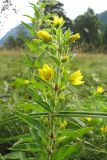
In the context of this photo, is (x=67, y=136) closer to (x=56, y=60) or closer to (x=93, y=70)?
(x=56, y=60)

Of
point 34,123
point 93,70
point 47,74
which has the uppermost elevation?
point 47,74

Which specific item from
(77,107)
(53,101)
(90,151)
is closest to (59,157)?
(53,101)

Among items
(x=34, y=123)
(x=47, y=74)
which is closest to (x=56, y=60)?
(x=47, y=74)

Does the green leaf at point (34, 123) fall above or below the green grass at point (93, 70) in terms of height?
above

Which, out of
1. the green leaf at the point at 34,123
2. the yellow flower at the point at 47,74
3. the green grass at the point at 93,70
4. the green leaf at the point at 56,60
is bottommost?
the green grass at the point at 93,70

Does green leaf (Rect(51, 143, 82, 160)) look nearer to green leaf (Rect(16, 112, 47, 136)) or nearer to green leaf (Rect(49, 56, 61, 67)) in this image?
green leaf (Rect(16, 112, 47, 136))

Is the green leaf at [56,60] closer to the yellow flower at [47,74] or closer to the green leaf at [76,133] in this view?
the yellow flower at [47,74]

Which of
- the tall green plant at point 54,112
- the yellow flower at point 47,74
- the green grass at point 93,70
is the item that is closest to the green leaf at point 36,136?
the tall green plant at point 54,112

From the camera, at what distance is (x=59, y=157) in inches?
37.7

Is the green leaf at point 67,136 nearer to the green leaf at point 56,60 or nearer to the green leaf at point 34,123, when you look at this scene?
the green leaf at point 34,123

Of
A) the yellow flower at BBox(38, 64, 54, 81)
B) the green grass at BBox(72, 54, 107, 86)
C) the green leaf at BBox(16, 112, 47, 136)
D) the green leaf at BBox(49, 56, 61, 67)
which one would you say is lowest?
the green grass at BBox(72, 54, 107, 86)

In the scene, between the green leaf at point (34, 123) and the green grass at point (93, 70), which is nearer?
the green leaf at point (34, 123)

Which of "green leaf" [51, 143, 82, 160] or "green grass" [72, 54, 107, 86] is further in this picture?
"green grass" [72, 54, 107, 86]

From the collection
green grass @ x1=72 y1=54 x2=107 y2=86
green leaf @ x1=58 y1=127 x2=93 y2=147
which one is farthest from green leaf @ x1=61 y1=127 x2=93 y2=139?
green grass @ x1=72 y1=54 x2=107 y2=86
